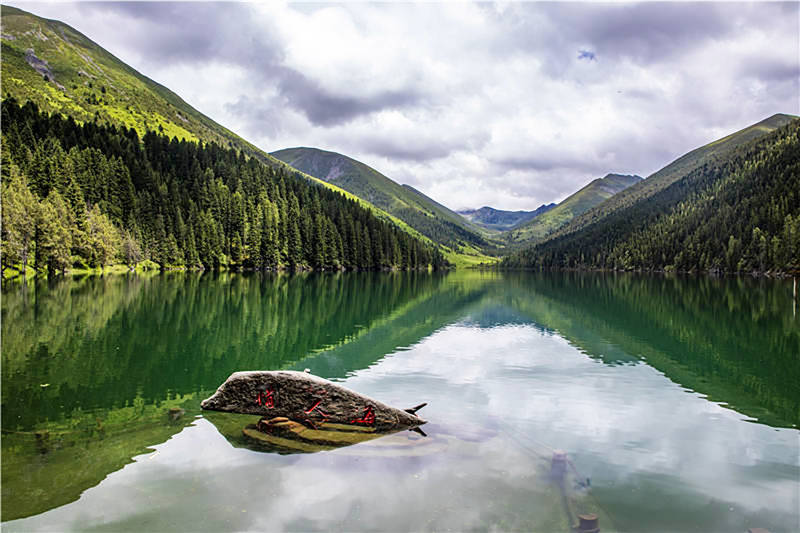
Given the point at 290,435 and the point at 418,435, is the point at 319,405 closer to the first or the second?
the point at 290,435

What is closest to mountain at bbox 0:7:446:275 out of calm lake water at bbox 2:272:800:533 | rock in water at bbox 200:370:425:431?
calm lake water at bbox 2:272:800:533

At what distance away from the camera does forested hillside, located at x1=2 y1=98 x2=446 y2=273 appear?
88188 mm

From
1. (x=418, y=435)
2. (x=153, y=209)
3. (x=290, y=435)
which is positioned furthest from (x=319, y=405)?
(x=153, y=209)

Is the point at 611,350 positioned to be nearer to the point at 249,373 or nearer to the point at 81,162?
the point at 249,373

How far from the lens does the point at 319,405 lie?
1495 centimetres

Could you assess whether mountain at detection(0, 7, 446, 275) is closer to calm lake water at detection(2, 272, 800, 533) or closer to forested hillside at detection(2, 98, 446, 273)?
forested hillside at detection(2, 98, 446, 273)

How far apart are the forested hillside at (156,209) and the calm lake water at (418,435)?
6873cm

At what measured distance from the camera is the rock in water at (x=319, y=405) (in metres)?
14.9

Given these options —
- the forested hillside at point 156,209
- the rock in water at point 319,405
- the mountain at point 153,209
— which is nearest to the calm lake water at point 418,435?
the rock in water at point 319,405

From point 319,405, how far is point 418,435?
3.36 metres

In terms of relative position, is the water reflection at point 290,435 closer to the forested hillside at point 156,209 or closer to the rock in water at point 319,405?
the rock in water at point 319,405

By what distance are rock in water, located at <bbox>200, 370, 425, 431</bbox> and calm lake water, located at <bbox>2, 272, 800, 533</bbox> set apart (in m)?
0.82

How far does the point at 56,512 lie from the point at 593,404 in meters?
17.7

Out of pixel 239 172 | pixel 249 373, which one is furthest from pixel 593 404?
pixel 239 172
